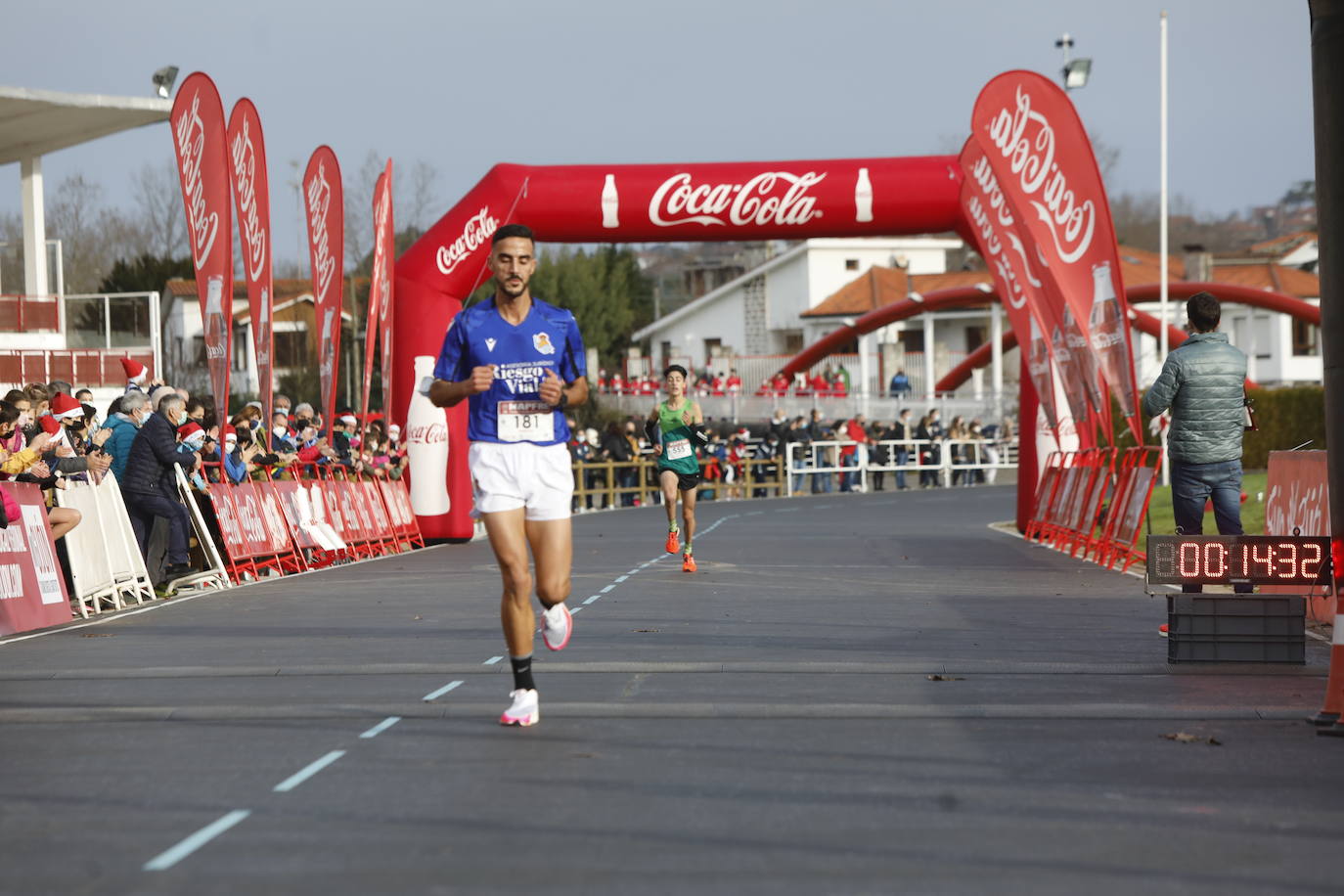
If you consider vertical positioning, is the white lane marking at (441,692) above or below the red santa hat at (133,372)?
below

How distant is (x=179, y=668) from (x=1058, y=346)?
12218mm

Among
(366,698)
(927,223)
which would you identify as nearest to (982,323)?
(927,223)

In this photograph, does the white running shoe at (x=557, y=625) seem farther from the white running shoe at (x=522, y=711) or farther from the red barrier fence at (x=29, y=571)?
the red barrier fence at (x=29, y=571)

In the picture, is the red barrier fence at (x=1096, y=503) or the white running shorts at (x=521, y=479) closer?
the white running shorts at (x=521, y=479)

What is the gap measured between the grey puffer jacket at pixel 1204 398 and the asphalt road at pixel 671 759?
1.17m

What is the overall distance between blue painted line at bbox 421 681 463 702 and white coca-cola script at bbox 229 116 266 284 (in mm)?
10449

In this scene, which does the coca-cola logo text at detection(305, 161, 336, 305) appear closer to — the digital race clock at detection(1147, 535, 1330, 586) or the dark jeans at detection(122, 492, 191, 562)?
the dark jeans at detection(122, 492, 191, 562)

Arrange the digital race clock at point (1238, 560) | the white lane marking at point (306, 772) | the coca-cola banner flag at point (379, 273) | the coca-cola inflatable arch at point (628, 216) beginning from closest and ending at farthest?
the white lane marking at point (306, 772) → the digital race clock at point (1238, 560) → the coca-cola banner flag at point (379, 273) → the coca-cola inflatable arch at point (628, 216)

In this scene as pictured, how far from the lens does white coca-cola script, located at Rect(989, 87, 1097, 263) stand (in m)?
17.9

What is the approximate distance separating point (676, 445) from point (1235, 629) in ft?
29.2

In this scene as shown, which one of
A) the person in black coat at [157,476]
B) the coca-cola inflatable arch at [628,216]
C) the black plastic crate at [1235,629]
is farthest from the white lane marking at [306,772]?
the coca-cola inflatable arch at [628,216]

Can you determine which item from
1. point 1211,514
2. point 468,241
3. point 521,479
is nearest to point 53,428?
point 521,479

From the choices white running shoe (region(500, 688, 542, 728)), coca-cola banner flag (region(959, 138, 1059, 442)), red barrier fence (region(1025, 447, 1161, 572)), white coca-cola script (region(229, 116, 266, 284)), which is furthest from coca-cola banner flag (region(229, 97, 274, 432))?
white running shoe (region(500, 688, 542, 728))

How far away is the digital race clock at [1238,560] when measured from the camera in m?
8.45
